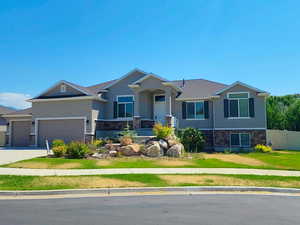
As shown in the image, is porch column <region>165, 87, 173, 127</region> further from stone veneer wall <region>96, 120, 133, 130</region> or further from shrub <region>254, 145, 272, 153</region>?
shrub <region>254, 145, 272, 153</region>

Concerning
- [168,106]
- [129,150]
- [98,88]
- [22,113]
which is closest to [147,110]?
[168,106]

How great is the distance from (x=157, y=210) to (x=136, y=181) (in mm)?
3125

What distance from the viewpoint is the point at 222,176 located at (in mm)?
10219

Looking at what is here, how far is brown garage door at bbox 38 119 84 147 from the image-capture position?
22312mm

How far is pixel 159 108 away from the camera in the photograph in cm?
2344

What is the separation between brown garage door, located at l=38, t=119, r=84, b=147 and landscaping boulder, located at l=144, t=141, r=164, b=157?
842 cm

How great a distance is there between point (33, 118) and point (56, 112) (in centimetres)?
239

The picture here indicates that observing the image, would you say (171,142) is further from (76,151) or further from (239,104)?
(239,104)

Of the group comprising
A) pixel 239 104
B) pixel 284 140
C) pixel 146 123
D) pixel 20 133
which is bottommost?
pixel 284 140

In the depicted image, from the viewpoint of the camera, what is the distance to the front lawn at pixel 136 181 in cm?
880

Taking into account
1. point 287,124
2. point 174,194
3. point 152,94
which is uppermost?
point 152,94

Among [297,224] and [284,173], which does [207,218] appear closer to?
[297,224]

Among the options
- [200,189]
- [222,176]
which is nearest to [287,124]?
[222,176]

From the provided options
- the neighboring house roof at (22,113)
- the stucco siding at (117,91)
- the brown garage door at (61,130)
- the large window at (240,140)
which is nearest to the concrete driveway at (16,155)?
the brown garage door at (61,130)
